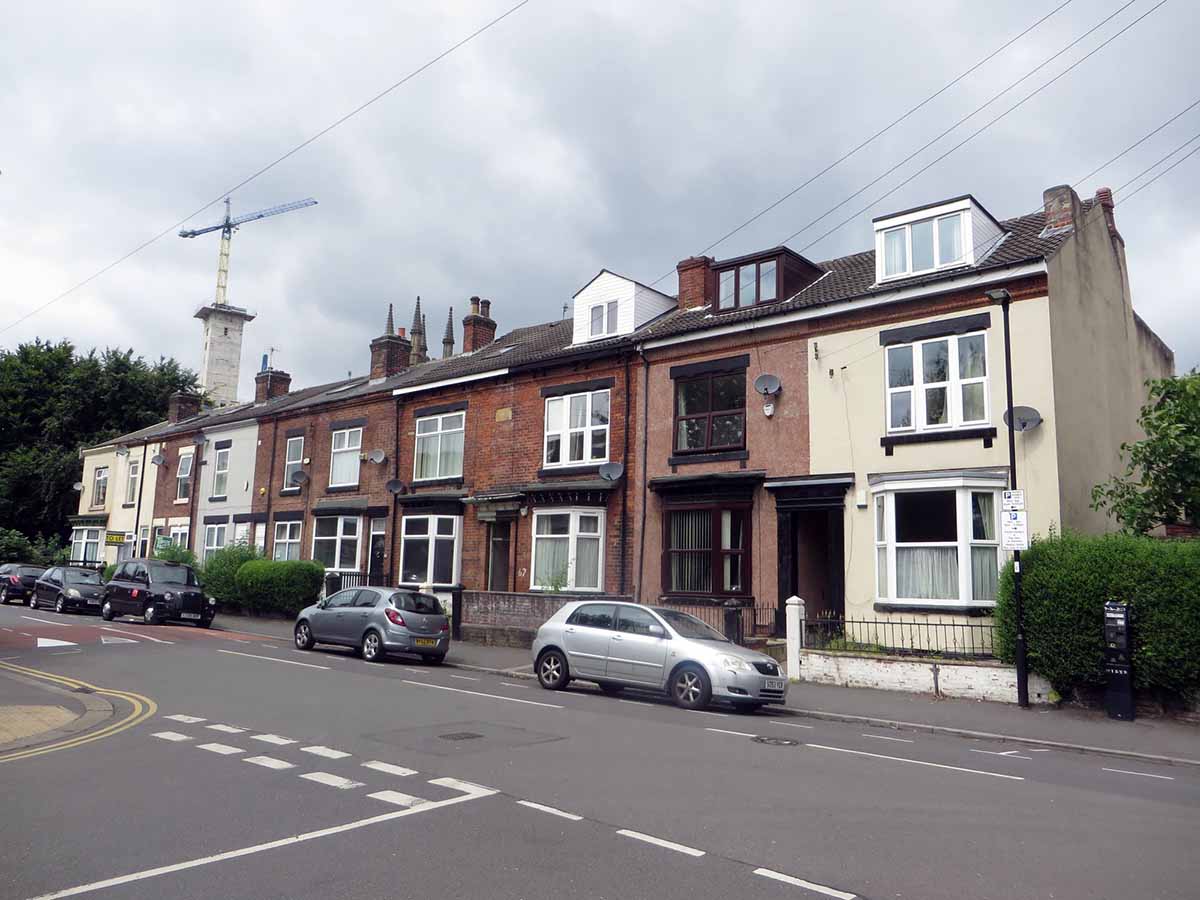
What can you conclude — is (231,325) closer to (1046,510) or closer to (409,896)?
(1046,510)

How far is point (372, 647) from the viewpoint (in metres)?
18.6

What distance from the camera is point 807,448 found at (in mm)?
18984

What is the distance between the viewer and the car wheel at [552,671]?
14945 millimetres

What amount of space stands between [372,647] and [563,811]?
41.4ft

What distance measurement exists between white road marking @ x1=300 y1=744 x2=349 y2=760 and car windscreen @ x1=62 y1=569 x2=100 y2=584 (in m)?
24.8

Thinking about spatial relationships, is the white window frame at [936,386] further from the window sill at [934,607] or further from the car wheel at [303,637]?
the car wheel at [303,637]

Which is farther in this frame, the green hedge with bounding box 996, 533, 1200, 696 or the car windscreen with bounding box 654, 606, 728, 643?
the car windscreen with bounding box 654, 606, 728, 643

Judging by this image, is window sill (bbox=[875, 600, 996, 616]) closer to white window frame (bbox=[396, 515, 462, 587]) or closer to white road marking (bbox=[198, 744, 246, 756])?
white road marking (bbox=[198, 744, 246, 756])

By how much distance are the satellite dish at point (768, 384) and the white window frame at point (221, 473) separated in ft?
79.2

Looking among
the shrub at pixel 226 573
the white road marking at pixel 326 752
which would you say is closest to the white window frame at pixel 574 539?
the shrub at pixel 226 573

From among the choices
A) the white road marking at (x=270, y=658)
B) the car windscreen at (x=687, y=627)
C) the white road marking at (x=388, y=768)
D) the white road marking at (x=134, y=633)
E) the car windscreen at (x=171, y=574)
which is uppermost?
the car windscreen at (x=171, y=574)

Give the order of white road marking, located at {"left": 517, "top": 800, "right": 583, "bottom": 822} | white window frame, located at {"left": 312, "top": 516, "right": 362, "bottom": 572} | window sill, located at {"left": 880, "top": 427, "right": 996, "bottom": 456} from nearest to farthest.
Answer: white road marking, located at {"left": 517, "top": 800, "right": 583, "bottom": 822}
window sill, located at {"left": 880, "top": 427, "right": 996, "bottom": 456}
white window frame, located at {"left": 312, "top": 516, "right": 362, "bottom": 572}

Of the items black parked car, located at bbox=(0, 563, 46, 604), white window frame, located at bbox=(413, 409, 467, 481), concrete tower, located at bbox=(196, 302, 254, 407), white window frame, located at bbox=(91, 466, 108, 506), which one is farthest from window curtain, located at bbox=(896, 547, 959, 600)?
concrete tower, located at bbox=(196, 302, 254, 407)

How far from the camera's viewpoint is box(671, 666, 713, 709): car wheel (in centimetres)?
1306
